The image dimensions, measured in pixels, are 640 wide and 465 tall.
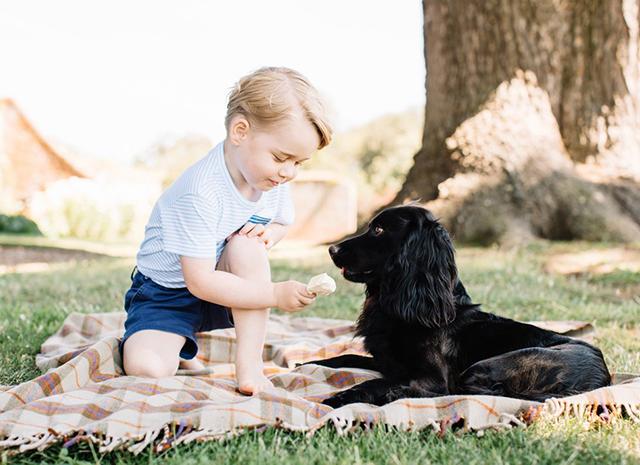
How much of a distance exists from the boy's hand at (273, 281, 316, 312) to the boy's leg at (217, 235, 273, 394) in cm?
20

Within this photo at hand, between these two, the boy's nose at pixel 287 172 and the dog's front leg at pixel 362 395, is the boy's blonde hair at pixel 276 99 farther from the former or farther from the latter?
the dog's front leg at pixel 362 395

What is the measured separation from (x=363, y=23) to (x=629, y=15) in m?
46.2

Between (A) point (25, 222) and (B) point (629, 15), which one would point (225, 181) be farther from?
(A) point (25, 222)

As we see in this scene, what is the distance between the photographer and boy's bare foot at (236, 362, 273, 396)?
2775mm

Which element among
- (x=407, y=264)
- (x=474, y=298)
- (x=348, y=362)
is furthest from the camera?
(x=474, y=298)

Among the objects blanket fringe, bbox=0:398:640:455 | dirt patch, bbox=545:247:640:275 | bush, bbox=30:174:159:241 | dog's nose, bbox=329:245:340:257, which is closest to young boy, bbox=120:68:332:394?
dog's nose, bbox=329:245:340:257

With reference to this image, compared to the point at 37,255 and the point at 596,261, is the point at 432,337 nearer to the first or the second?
the point at 596,261

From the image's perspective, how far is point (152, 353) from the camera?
9.72 ft

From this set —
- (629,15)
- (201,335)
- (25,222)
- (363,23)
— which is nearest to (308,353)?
(201,335)

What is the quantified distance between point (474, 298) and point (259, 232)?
237cm

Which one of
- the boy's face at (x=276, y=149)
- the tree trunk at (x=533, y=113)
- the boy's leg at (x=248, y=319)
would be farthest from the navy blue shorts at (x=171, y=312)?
the tree trunk at (x=533, y=113)

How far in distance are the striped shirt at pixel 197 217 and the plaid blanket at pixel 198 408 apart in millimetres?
421

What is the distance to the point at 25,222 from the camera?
53.3 ft

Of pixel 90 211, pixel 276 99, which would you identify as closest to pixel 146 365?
pixel 276 99
